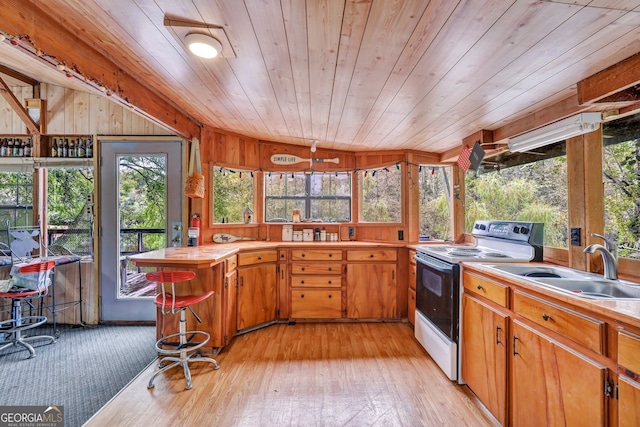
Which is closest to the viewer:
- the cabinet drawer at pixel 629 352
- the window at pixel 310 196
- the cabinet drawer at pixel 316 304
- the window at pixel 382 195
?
the cabinet drawer at pixel 629 352

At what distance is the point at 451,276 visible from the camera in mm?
2184

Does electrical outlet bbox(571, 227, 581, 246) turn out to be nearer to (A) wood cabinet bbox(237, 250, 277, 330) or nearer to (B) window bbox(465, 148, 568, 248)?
(B) window bbox(465, 148, 568, 248)

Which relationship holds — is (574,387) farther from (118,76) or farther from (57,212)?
(57,212)

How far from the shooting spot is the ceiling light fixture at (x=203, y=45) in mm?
1428

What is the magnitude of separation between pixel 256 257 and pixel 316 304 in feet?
2.91

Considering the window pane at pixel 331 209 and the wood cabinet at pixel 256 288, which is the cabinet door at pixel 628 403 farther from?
the window pane at pixel 331 209

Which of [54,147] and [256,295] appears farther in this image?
[54,147]

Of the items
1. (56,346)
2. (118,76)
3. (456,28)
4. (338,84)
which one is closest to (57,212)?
(56,346)

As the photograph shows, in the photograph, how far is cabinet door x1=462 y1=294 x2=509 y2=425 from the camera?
5.48 feet

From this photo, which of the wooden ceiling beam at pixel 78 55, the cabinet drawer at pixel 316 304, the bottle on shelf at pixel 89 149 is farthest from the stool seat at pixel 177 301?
the bottle on shelf at pixel 89 149

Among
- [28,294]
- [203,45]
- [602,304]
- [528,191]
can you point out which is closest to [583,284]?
[602,304]

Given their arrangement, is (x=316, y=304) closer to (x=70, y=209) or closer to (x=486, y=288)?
(x=486, y=288)

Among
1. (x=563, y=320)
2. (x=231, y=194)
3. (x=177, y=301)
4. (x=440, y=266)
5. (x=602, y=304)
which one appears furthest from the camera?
(x=231, y=194)

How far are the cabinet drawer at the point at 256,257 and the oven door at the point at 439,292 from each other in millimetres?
1578
